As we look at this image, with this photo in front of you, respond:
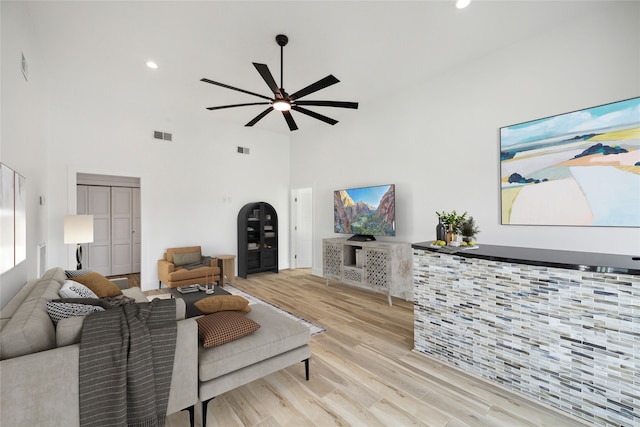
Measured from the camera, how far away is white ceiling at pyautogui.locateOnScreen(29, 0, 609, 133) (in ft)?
8.54

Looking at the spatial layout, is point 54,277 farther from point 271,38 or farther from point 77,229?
point 271,38

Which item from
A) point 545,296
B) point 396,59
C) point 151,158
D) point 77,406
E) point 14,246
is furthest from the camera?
point 151,158

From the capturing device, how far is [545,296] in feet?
6.42

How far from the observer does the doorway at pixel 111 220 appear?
595cm

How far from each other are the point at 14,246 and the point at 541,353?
13.6 feet

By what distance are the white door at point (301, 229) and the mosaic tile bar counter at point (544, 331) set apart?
14.4 feet

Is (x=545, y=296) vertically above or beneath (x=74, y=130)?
beneath

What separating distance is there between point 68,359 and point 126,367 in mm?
254

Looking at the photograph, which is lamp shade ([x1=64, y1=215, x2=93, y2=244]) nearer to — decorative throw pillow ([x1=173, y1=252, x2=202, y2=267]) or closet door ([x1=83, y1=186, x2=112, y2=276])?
decorative throw pillow ([x1=173, y1=252, x2=202, y2=267])

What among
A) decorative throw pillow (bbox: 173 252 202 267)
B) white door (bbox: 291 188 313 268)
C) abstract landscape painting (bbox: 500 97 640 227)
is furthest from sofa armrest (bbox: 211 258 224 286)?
abstract landscape painting (bbox: 500 97 640 227)

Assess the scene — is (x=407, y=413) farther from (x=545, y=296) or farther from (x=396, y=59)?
(x=396, y=59)

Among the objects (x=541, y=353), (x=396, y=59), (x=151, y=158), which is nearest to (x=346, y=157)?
(x=396, y=59)

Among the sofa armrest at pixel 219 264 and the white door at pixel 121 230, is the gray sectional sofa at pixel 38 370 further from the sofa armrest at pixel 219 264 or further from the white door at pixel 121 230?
the white door at pixel 121 230

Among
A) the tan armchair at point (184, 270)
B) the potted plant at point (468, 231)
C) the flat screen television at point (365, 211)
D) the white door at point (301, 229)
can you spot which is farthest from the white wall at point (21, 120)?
the white door at point (301, 229)
